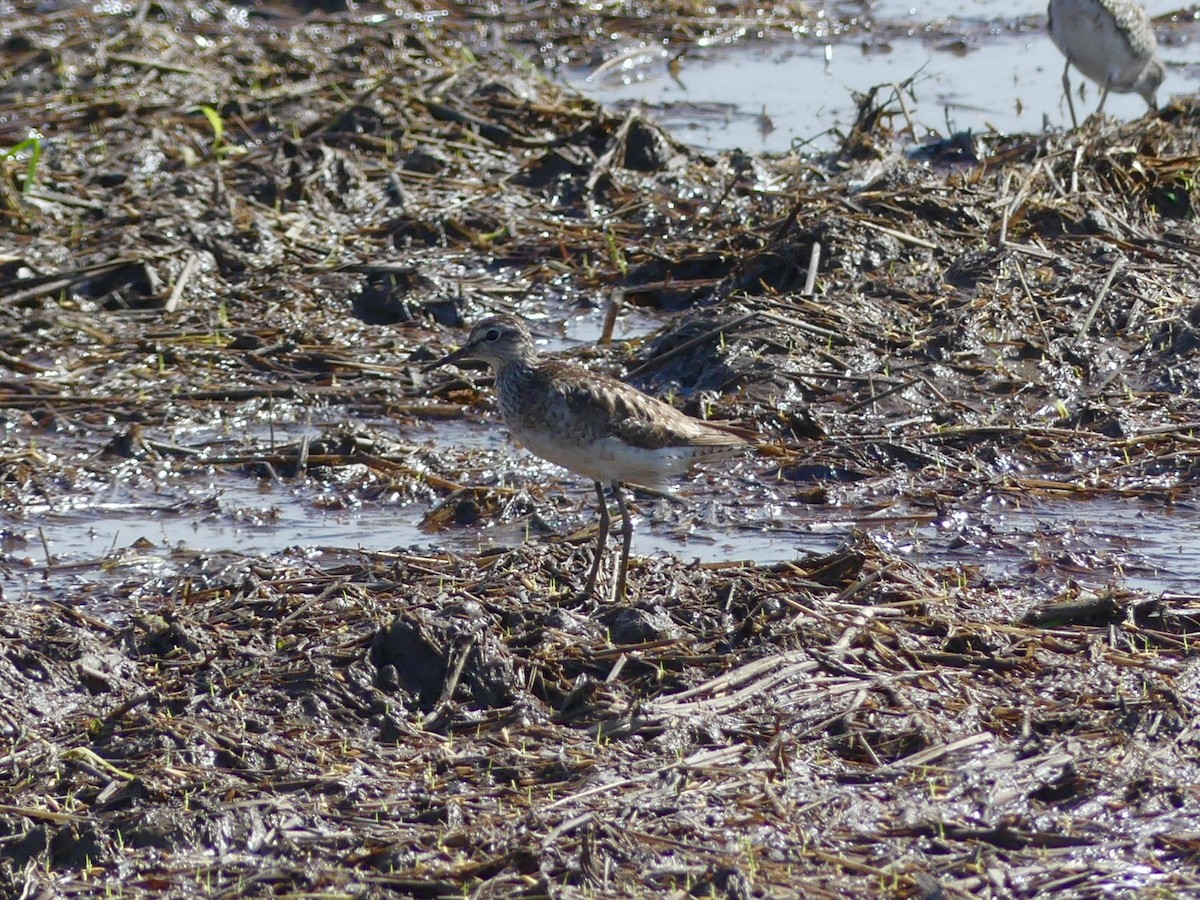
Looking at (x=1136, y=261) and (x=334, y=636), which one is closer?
(x=334, y=636)

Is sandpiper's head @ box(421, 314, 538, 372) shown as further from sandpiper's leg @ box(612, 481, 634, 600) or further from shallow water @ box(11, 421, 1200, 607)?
shallow water @ box(11, 421, 1200, 607)

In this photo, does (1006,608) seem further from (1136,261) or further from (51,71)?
(51,71)

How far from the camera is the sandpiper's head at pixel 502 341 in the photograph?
6746mm

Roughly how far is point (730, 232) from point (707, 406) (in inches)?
92.7

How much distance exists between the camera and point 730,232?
10.1 m

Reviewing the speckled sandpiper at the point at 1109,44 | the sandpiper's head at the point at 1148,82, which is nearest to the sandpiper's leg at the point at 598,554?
the speckled sandpiper at the point at 1109,44

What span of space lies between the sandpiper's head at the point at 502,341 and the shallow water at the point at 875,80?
5.52 meters

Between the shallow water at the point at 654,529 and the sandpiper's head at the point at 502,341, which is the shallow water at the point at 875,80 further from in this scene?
the sandpiper's head at the point at 502,341

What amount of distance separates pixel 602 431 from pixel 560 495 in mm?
1306

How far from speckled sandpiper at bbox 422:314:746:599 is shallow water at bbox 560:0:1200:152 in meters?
5.79

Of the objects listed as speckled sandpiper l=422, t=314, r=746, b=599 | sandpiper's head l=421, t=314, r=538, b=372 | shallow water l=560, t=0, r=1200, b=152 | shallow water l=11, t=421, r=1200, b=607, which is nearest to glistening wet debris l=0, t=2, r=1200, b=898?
shallow water l=11, t=421, r=1200, b=607

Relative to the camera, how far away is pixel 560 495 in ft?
24.7

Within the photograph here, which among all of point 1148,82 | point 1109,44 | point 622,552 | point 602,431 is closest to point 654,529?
point 622,552

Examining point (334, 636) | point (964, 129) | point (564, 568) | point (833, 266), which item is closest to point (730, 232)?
point (833, 266)
